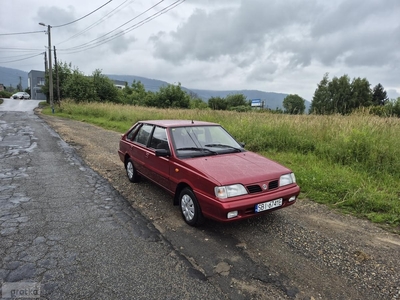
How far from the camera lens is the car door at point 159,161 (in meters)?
4.24

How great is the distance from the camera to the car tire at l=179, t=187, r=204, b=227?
140 inches

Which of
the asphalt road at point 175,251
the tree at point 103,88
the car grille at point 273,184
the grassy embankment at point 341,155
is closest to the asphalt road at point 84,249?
the asphalt road at point 175,251

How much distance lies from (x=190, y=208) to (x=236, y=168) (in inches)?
34.1

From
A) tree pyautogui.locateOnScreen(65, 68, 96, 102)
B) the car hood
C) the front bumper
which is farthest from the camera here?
tree pyautogui.locateOnScreen(65, 68, 96, 102)

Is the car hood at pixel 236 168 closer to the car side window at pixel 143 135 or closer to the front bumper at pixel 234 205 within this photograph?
the front bumper at pixel 234 205

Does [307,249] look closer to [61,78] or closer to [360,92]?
[61,78]

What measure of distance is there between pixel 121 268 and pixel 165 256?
490 millimetres

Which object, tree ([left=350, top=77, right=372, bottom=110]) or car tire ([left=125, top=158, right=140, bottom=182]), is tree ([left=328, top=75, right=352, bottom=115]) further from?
car tire ([left=125, top=158, right=140, bottom=182])

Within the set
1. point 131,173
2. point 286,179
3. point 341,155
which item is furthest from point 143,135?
point 341,155

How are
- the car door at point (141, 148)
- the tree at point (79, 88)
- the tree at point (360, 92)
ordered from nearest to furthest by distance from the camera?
the car door at point (141, 148) → the tree at point (79, 88) → the tree at point (360, 92)

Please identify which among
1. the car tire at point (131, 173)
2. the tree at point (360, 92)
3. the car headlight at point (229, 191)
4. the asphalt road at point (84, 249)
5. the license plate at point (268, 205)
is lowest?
the asphalt road at point (84, 249)

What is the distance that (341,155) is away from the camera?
258 inches

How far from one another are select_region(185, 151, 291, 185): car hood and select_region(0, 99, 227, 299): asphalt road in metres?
1.06

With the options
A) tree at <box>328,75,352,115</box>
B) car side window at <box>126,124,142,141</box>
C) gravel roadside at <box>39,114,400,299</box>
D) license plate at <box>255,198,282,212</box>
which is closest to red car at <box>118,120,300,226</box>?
license plate at <box>255,198,282,212</box>
